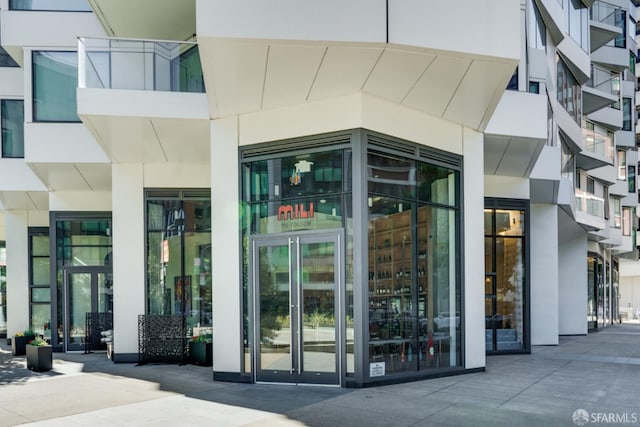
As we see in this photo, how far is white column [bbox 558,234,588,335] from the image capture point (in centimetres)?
2408

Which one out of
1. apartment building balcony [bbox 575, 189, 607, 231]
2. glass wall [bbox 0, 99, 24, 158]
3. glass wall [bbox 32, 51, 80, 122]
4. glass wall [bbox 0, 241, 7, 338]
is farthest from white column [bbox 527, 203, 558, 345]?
glass wall [bbox 0, 241, 7, 338]

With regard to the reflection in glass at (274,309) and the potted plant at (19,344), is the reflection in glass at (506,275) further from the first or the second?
the potted plant at (19,344)

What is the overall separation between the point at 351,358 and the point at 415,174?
3681 mm

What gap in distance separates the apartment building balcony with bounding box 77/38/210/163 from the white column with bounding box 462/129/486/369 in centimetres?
549

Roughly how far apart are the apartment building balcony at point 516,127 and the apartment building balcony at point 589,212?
30.5 ft

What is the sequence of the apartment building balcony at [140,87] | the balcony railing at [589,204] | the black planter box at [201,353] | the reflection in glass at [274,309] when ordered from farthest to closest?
1. the balcony railing at [589,204]
2. the black planter box at [201,353]
3. the apartment building balcony at [140,87]
4. the reflection in glass at [274,309]

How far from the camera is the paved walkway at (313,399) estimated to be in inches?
321

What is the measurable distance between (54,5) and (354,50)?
35.1ft

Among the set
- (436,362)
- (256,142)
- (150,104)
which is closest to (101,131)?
(150,104)

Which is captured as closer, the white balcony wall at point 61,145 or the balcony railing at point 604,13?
the white balcony wall at point 61,145

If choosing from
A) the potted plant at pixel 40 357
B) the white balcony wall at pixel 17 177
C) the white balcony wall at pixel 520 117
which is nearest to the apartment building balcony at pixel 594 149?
the white balcony wall at pixel 520 117

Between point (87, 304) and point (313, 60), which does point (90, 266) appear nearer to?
point (87, 304)

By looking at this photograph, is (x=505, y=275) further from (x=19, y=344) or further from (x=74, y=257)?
(x=19, y=344)

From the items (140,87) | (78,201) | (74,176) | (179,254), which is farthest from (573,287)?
(140,87)
